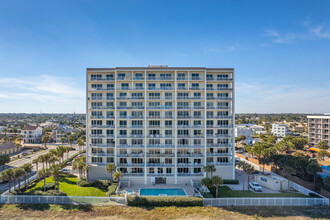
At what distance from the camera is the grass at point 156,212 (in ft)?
98.7

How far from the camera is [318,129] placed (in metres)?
85.4

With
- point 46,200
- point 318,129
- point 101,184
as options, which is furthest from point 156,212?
point 318,129

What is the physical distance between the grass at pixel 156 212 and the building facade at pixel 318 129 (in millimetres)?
65757

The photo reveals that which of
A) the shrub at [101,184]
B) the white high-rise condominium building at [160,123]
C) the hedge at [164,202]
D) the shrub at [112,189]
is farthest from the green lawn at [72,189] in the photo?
the hedge at [164,202]

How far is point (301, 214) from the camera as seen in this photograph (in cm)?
3122

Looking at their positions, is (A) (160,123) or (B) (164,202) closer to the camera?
(B) (164,202)

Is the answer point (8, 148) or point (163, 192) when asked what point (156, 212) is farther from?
point (8, 148)

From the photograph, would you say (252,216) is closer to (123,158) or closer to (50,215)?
(123,158)

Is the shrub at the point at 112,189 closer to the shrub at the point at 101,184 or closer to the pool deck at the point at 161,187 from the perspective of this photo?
the shrub at the point at 101,184

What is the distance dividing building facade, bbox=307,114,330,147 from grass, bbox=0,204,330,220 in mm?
65757

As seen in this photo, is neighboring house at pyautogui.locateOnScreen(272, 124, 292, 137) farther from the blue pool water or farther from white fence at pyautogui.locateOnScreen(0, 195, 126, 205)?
white fence at pyautogui.locateOnScreen(0, 195, 126, 205)

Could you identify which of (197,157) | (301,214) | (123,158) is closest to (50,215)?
(123,158)

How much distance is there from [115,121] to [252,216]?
111ft

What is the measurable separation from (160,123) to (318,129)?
267 ft
